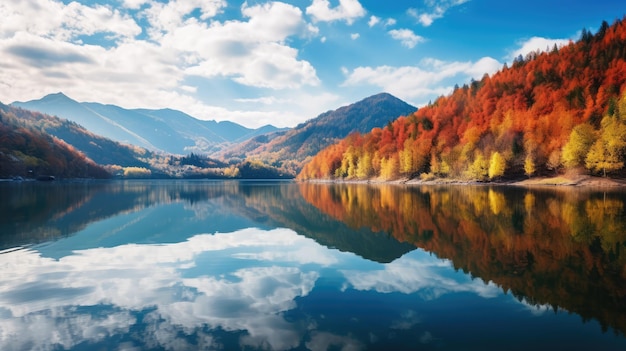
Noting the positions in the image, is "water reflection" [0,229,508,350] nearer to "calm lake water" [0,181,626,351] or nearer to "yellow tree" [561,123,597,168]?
"calm lake water" [0,181,626,351]

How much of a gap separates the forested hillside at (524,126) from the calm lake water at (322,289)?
72.5 m

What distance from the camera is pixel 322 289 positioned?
14266mm

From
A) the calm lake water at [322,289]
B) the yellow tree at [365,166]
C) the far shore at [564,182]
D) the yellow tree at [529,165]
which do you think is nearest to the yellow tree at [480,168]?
the far shore at [564,182]

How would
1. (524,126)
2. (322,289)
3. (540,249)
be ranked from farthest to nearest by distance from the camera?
(524,126) < (540,249) < (322,289)

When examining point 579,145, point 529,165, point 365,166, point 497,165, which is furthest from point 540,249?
point 365,166

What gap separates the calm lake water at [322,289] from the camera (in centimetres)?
973

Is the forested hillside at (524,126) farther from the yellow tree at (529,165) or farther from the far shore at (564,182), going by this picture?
the far shore at (564,182)

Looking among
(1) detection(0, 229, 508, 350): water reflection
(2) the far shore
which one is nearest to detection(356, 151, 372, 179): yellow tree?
(2) the far shore

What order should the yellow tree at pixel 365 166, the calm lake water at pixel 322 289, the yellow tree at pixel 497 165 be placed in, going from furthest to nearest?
the yellow tree at pixel 365 166 → the yellow tree at pixel 497 165 → the calm lake water at pixel 322 289

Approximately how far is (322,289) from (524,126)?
121 metres

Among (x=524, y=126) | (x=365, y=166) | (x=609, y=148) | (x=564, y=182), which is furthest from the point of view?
(x=365, y=166)

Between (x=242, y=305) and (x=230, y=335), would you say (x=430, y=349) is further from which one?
(x=242, y=305)

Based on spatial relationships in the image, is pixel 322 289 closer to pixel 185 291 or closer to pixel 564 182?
pixel 185 291

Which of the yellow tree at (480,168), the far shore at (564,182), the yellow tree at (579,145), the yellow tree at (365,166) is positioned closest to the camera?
the far shore at (564,182)
